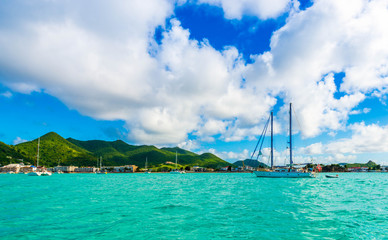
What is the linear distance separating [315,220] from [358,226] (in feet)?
10.8

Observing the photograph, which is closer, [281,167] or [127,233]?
[127,233]

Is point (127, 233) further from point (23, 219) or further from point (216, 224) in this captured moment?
point (23, 219)

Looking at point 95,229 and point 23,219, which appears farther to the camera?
point 23,219

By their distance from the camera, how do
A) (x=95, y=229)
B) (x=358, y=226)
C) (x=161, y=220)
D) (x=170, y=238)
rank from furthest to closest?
(x=161, y=220) → (x=358, y=226) → (x=95, y=229) → (x=170, y=238)

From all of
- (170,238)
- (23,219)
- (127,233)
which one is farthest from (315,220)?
(23,219)

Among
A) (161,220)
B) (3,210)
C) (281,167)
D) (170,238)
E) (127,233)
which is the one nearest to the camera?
(170,238)

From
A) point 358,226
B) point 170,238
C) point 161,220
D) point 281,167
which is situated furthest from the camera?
point 281,167

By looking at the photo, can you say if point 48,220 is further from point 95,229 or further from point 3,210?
point 3,210

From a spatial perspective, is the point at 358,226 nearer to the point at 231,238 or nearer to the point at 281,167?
the point at 231,238

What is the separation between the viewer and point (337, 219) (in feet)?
72.5

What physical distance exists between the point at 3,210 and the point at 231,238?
27466mm

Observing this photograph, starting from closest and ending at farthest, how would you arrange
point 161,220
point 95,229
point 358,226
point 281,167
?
point 95,229, point 358,226, point 161,220, point 281,167

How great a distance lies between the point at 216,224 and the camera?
64.6ft

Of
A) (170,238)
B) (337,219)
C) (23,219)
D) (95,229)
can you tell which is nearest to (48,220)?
(23,219)
